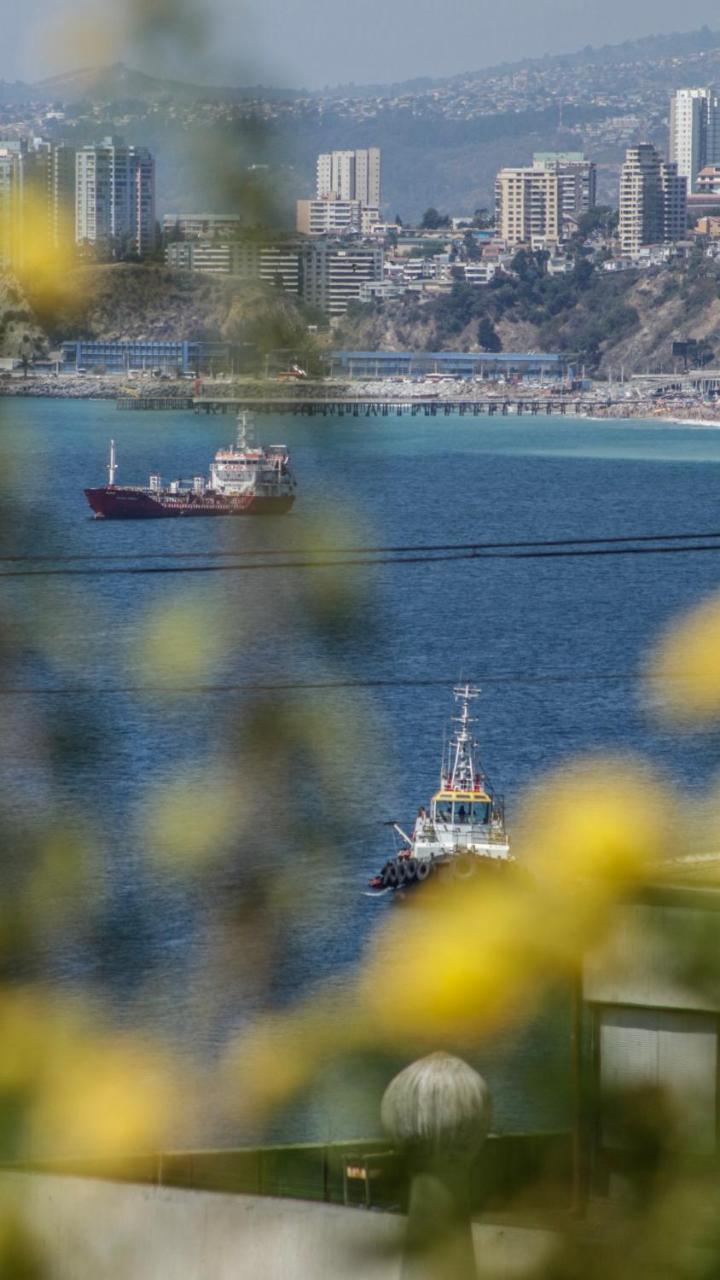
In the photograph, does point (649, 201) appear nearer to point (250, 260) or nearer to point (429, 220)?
point (429, 220)

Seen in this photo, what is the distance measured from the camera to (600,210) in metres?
61.7

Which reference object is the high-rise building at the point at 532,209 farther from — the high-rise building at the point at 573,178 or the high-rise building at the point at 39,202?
the high-rise building at the point at 39,202

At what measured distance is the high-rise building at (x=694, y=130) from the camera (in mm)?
84812

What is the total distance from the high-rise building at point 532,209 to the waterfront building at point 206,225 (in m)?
39.3

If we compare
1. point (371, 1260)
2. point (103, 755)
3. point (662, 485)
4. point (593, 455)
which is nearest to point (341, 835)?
point (103, 755)

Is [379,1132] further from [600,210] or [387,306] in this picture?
[600,210]

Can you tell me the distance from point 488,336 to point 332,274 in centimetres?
3030

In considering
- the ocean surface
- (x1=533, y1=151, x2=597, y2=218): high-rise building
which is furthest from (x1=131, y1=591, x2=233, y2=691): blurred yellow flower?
(x1=533, y1=151, x2=597, y2=218): high-rise building

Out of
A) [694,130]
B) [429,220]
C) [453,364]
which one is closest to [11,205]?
[429,220]

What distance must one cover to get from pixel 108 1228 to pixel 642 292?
201ft

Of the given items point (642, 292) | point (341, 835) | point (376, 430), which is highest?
point (642, 292)

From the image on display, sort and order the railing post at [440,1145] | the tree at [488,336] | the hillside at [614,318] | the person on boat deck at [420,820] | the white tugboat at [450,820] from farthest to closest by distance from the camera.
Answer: the hillside at [614,318] → the tree at [488,336] → the person on boat deck at [420,820] → the white tugboat at [450,820] → the railing post at [440,1145]

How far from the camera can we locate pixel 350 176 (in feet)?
2.78

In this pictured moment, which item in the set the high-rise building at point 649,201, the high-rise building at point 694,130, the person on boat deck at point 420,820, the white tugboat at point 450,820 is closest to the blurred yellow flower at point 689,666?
the white tugboat at point 450,820
